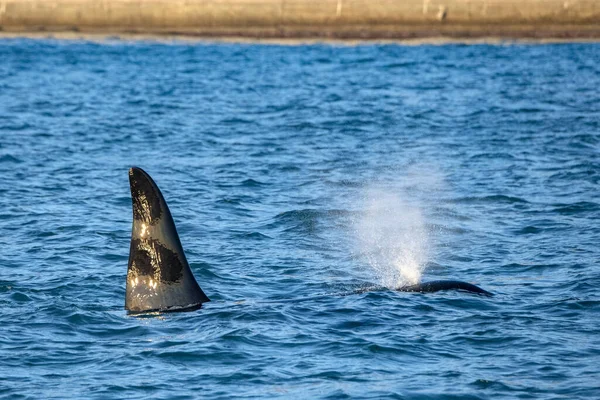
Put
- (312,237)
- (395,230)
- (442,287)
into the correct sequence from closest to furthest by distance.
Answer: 1. (442,287)
2. (312,237)
3. (395,230)

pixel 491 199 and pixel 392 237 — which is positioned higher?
pixel 491 199

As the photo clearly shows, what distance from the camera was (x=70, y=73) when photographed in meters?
45.8

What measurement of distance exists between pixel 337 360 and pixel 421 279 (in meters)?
4.12

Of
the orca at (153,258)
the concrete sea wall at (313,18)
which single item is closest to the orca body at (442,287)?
the orca at (153,258)

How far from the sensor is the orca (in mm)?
12523

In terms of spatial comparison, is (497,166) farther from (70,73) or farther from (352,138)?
(70,73)

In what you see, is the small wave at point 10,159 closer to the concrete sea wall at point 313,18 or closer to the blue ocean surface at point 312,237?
the blue ocean surface at point 312,237

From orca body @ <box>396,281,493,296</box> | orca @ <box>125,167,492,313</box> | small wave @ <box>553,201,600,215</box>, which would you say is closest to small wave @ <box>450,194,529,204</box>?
small wave @ <box>553,201,600,215</box>

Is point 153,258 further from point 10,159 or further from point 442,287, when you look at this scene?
point 10,159

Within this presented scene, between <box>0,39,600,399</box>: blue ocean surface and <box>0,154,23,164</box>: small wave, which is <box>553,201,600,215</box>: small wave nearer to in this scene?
<box>0,39,600,399</box>: blue ocean surface

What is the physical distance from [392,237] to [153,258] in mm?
6869

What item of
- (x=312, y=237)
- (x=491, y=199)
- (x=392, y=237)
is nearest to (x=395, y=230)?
(x=392, y=237)

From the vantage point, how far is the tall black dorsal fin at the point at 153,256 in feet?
41.1

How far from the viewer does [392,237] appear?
1877 cm
